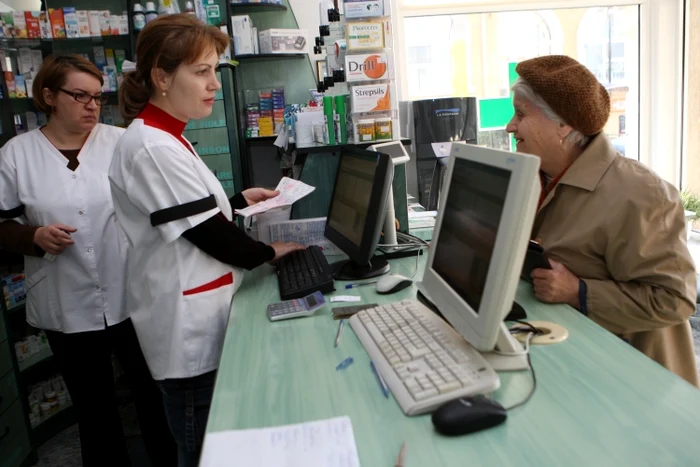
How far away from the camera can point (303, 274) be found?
1858mm

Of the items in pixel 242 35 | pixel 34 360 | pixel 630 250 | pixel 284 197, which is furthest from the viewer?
pixel 242 35

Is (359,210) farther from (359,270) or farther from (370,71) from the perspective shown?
(370,71)

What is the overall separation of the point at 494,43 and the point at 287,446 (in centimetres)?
457

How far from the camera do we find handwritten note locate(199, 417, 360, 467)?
0.90 m

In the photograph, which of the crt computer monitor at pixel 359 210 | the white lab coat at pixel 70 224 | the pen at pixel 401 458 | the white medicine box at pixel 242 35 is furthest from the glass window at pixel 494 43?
the pen at pixel 401 458

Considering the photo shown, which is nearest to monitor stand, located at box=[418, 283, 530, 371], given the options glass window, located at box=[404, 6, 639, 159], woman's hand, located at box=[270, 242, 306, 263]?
woman's hand, located at box=[270, 242, 306, 263]

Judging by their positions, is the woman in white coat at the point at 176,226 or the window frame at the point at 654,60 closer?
the woman in white coat at the point at 176,226

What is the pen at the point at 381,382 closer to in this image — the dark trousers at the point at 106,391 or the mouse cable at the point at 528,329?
the mouse cable at the point at 528,329

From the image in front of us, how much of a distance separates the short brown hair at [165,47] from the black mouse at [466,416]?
1142mm

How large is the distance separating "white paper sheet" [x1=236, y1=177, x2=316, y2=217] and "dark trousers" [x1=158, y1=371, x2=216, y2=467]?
549 millimetres

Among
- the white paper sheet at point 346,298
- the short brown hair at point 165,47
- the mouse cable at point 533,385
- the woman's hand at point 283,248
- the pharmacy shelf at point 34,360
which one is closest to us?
the mouse cable at point 533,385

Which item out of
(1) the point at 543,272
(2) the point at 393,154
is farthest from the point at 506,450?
(2) the point at 393,154

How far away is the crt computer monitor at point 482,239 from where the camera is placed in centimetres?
94

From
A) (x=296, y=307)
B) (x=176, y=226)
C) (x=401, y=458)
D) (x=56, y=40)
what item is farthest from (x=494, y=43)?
(x=401, y=458)
